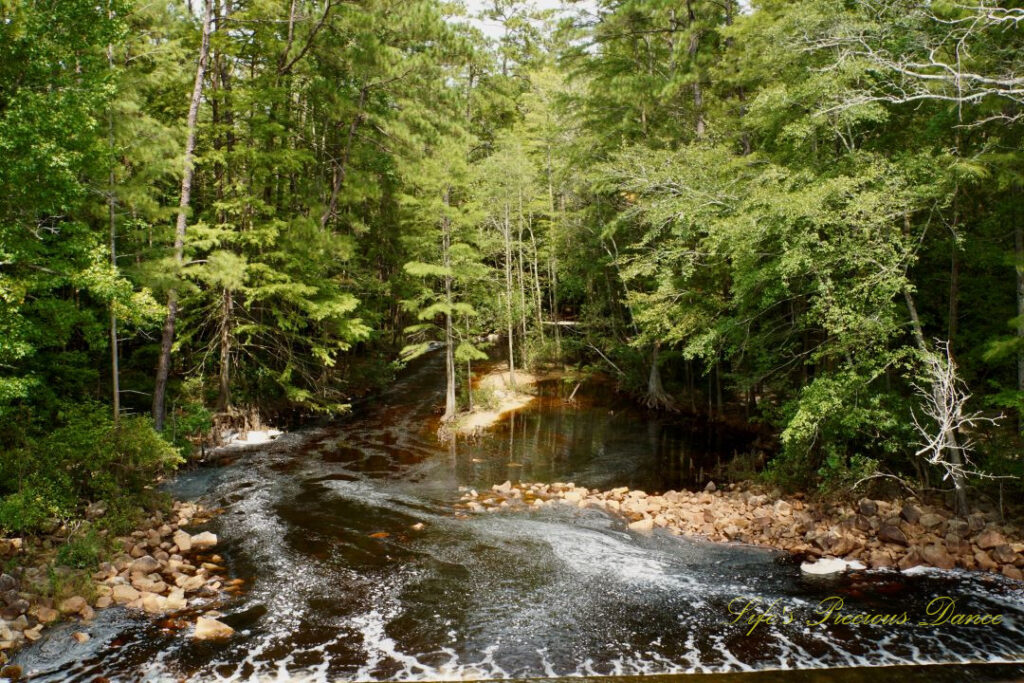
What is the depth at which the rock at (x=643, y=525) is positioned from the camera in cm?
1025

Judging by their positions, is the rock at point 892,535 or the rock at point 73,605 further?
the rock at point 892,535

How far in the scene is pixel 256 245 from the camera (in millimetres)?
17219

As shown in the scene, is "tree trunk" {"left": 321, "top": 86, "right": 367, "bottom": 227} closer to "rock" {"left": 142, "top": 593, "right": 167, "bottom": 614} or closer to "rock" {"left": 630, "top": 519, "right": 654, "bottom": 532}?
"rock" {"left": 142, "top": 593, "right": 167, "bottom": 614}

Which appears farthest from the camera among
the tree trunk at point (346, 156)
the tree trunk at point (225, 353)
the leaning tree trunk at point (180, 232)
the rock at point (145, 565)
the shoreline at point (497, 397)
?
the shoreline at point (497, 397)

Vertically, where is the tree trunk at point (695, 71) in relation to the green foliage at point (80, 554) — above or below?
above

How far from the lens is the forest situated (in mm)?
8578

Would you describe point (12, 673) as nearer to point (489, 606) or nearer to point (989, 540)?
point (489, 606)

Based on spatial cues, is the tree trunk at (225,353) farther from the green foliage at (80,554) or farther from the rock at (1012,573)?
the rock at (1012,573)

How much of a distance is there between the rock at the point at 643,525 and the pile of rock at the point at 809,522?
2 centimetres

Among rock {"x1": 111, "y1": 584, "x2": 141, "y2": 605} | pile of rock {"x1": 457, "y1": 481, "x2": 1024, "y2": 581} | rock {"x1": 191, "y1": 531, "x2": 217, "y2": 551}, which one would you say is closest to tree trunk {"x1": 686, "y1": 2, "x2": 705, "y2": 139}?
pile of rock {"x1": 457, "y1": 481, "x2": 1024, "y2": 581}

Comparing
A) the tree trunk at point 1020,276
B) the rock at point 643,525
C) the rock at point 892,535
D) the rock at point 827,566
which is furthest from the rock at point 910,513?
the rock at point 643,525

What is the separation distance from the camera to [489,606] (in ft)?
24.5

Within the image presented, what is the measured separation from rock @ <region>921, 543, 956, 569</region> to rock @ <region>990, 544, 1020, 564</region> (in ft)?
1.81

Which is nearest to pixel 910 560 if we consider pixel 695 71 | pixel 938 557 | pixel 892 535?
pixel 938 557
